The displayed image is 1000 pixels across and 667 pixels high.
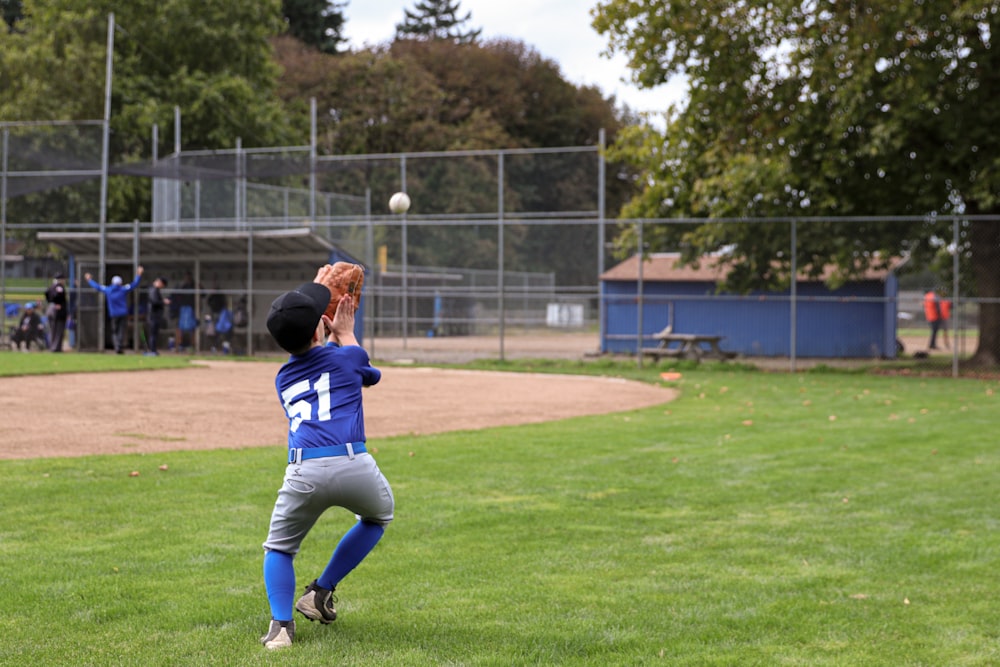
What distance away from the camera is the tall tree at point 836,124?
789 inches

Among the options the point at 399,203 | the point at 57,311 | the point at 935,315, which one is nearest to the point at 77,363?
the point at 57,311

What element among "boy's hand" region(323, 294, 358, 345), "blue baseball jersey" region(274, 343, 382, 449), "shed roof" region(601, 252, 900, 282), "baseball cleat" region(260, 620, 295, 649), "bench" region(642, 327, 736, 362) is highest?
"shed roof" region(601, 252, 900, 282)

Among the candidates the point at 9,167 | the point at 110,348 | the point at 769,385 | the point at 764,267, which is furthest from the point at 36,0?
the point at 769,385

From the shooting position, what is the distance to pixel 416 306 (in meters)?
30.9

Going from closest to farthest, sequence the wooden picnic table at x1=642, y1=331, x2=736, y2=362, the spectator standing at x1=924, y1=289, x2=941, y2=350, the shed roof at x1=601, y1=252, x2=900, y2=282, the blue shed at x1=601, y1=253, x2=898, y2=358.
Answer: the wooden picnic table at x1=642, y1=331, x2=736, y2=362
the blue shed at x1=601, y1=253, x2=898, y2=358
the shed roof at x1=601, y1=252, x2=900, y2=282
the spectator standing at x1=924, y1=289, x2=941, y2=350

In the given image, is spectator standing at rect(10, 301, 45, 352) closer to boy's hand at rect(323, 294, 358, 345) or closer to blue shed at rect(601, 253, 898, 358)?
blue shed at rect(601, 253, 898, 358)

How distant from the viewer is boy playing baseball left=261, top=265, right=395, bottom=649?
443cm

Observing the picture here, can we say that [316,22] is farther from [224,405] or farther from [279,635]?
[279,635]

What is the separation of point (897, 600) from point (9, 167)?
87.1 ft

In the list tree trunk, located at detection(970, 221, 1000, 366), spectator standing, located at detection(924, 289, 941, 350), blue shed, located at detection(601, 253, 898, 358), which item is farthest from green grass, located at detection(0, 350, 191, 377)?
spectator standing, located at detection(924, 289, 941, 350)

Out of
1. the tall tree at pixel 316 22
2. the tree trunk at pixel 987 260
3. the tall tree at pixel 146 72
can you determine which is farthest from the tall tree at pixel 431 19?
the tree trunk at pixel 987 260

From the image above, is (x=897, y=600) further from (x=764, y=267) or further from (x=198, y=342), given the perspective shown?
(x=198, y=342)

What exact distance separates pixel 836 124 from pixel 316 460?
17.6 metres

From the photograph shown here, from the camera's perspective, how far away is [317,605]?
4.69 meters
